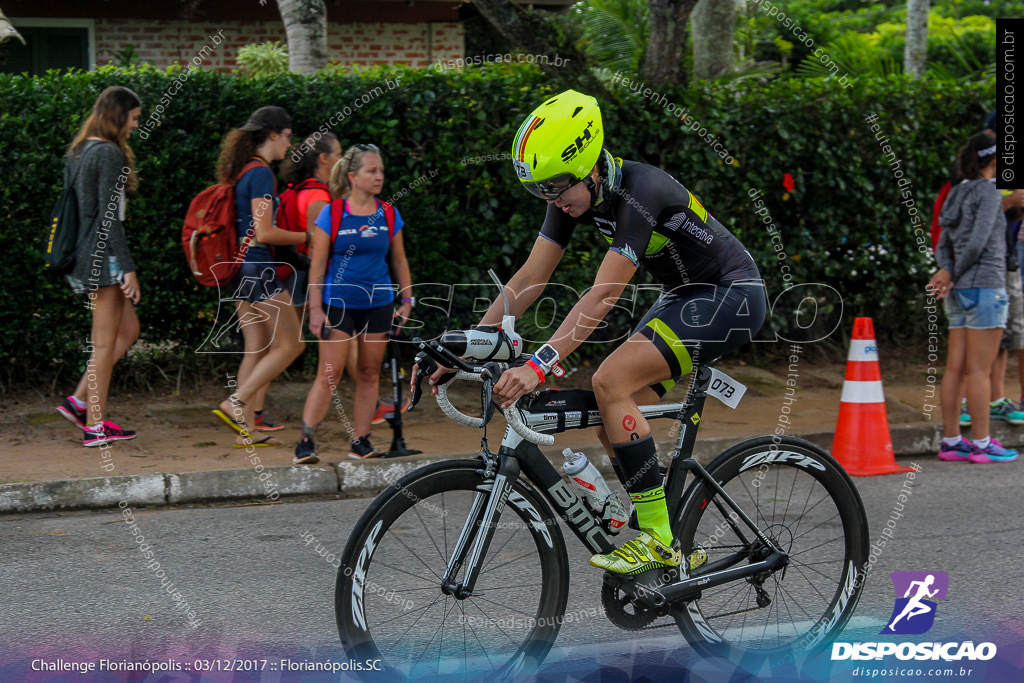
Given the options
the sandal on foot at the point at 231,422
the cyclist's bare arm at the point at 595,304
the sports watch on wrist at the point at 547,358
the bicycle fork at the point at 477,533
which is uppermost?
the cyclist's bare arm at the point at 595,304

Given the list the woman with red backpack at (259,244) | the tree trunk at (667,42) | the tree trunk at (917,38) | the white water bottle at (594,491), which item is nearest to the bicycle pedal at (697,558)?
the white water bottle at (594,491)

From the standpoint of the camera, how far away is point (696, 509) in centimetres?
371

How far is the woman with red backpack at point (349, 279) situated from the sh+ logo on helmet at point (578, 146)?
3.09 metres

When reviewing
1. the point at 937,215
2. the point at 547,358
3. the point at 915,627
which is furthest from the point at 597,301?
the point at 937,215

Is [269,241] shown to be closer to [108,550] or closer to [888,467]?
[108,550]

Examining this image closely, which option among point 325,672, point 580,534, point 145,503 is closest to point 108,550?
point 145,503

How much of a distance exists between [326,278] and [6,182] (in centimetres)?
253

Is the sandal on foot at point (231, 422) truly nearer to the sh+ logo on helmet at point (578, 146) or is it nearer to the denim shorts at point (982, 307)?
the sh+ logo on helmet at point (578, 146)

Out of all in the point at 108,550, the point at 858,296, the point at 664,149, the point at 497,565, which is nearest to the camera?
the point at 497,565

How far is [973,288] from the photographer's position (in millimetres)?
6734

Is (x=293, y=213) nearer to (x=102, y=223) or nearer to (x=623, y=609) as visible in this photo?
(x=102, y=223)

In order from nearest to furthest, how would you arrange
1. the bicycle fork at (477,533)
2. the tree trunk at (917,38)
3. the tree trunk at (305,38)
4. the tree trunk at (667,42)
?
the bicycle fork at (477,533) < the tree trunk at (667,42) < the tree trunk at (305,38) < the tree trunk at (917,38)

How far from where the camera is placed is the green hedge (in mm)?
7348

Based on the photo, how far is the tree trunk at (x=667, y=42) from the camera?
8.56m
